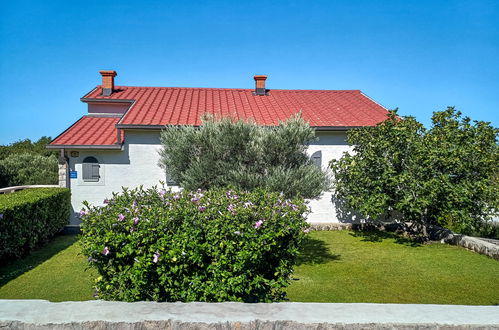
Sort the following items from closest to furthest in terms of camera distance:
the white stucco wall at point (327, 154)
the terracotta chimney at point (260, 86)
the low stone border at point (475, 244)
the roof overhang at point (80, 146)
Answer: the low stone border at point (475, 244) < the roof overhang at point (80, 146) < the white stucco wall at point (327, 154) < the terracotta chimney at point (260, 86)

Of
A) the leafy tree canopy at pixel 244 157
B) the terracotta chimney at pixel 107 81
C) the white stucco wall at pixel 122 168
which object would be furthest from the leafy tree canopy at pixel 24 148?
the leafy tree canopy at pixel 244 157

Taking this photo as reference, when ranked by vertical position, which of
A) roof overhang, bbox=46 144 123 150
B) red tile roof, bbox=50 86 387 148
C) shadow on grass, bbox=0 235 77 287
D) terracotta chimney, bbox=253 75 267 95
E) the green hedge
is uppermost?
terracotta chimney, bbox=253 75 267 95

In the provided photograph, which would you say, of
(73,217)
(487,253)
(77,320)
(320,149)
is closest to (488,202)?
(487,253)

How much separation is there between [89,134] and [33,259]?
19.3 ft

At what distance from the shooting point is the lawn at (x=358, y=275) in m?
6.37

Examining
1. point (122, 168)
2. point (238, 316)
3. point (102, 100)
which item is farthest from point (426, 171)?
point (102, 100)

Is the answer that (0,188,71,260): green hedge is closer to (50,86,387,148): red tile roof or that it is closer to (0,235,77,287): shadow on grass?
(0,235,77,287): shadow on grass

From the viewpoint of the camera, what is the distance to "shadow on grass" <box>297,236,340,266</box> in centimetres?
888

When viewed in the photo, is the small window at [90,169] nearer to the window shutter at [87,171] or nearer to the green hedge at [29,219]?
the window shutter at [87,171]

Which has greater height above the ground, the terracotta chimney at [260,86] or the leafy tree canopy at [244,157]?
the terracotta chimney at [260,86]

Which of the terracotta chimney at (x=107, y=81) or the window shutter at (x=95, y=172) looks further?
the terracotta chimney at (x=107, y=81)

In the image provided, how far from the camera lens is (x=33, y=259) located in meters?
9.05

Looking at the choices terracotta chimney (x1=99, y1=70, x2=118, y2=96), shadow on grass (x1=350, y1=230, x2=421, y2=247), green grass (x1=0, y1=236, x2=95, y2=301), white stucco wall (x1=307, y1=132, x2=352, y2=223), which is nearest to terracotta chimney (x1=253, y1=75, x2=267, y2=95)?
white stucco wall (x1=307, y1=132, x2=352, y2=223)

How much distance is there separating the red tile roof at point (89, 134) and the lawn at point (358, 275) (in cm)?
367
